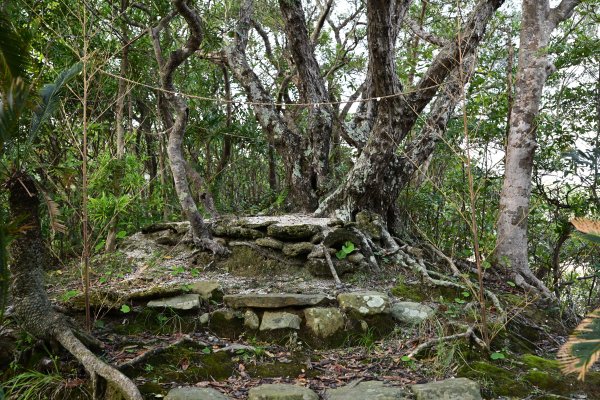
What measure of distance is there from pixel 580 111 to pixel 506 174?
1660mm

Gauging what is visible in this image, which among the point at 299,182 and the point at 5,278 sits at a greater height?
the point at 299,182

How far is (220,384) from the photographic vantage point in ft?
9.97

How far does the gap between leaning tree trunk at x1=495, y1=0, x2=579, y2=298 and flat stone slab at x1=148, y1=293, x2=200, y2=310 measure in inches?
141

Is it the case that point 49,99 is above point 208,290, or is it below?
above

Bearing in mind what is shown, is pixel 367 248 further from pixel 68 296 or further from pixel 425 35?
pixel 425 35

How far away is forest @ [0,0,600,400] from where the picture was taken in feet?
9.80

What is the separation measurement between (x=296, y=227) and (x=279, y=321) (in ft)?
4.50

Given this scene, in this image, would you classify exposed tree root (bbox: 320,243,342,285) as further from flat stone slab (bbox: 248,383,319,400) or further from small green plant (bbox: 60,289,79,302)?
small green plant (bbox: 60,289,79,302)

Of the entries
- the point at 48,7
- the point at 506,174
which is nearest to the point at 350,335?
the point at 506,174

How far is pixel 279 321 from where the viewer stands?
12.4ft

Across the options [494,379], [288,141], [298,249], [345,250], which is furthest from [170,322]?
[288,141]

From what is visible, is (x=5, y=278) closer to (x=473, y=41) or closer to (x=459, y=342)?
(x=459, y=342)

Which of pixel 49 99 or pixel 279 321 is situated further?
pixel 279 321

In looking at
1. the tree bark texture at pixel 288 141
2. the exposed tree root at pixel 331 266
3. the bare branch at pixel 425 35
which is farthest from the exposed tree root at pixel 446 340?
the bare branch at pixel 425 35
